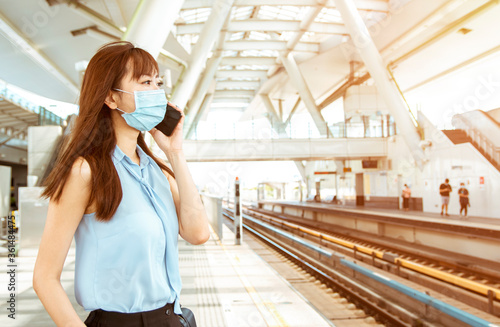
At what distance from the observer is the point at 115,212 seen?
49.3 inches

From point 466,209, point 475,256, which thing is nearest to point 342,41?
point 466,209

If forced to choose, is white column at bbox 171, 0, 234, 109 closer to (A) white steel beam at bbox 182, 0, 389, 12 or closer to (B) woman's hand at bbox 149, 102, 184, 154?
(A) white steel beam at bbox 182, 0, 389, 12

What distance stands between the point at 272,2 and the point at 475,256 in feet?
54.0

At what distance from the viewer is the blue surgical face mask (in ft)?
4.68

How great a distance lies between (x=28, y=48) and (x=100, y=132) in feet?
60.7

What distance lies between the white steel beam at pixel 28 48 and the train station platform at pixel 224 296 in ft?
30.8

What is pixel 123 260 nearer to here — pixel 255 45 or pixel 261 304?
pixel 261 304

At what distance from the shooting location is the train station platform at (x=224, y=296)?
4.38 meters

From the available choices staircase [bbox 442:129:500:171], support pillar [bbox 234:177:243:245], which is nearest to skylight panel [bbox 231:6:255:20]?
staircase [bbox 442:129:500:171]

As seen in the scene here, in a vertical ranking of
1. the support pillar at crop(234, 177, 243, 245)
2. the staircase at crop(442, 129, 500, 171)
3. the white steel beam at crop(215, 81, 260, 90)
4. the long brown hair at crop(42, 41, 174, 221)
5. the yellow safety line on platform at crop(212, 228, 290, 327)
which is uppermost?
the white steel beam at crop(215, 81, 260, 90)

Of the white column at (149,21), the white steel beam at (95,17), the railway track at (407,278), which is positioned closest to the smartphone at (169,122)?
the railway track at (407,278)

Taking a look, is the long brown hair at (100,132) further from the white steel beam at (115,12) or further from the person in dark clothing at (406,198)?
the person in dark clothing at (406,198)

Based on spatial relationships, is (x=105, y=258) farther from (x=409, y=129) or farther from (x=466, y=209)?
(x=409, y=129)

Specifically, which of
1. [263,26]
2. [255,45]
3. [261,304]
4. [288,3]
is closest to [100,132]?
[261,304]
